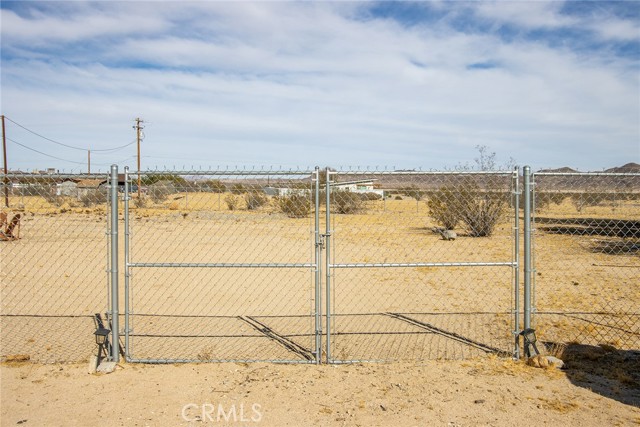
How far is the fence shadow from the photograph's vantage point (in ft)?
18.6

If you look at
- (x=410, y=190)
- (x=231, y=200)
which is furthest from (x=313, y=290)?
(x=231, y=200)

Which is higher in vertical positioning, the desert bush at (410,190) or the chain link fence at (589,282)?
the desert bush at (410,190)

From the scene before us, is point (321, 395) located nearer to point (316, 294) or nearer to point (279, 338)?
point (316, 294)

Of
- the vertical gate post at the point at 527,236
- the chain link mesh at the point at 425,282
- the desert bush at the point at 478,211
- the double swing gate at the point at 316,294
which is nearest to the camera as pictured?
the vertical gate post at the point at 527,236

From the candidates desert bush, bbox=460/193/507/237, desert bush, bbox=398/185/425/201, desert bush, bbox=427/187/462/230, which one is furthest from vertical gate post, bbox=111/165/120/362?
desert bush, bbox=427/187/462/230

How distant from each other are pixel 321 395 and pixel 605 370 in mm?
3340

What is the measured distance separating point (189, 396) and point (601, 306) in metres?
7.25

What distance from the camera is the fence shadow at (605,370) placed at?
5684 mm

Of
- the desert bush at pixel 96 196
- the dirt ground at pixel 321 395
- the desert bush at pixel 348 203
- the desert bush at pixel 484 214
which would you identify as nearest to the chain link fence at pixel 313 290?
the desert bush at pixel 96 196

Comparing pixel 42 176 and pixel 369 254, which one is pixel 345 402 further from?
pixel 369 254

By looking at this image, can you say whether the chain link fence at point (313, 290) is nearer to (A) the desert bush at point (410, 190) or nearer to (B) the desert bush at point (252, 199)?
(A) the desert bush at point (410, 190)

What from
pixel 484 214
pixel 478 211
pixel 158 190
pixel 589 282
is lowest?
pixel 589 282

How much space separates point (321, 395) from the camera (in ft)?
18.5

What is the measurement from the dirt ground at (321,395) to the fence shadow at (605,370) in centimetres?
2
